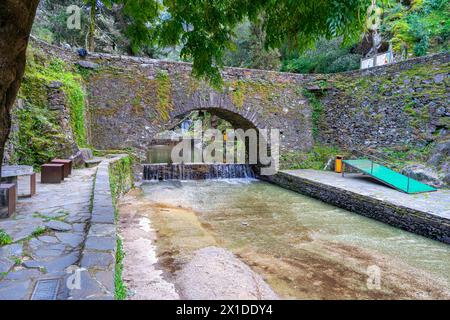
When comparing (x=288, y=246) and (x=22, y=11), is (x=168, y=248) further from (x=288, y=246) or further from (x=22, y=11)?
(x=22, y=11)

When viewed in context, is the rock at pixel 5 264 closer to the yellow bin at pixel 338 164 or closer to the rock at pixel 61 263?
the rock at pixel 61 263

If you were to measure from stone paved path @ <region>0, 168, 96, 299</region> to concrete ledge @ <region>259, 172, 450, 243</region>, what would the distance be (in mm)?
5590

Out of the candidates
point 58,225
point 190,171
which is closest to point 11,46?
point 58,225

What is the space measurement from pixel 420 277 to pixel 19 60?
4.88 meters

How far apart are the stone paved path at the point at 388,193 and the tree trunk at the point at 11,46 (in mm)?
6273

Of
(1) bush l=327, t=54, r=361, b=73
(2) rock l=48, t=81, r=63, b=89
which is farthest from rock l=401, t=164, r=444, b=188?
(2) rock l=48, t=81, r=63, b=89

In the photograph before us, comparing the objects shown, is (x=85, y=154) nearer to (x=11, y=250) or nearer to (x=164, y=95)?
(x=164, y=95)

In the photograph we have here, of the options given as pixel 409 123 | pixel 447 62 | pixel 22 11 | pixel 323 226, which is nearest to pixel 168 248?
pixel 323 226

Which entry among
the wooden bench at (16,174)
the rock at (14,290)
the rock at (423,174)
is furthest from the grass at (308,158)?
the rock at (14,290)

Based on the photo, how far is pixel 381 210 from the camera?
21.3ft

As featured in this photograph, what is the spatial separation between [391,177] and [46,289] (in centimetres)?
816

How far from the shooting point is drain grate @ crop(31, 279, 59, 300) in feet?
6.32

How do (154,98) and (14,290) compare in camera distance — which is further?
(154,98)

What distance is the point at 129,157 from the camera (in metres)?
9.45
